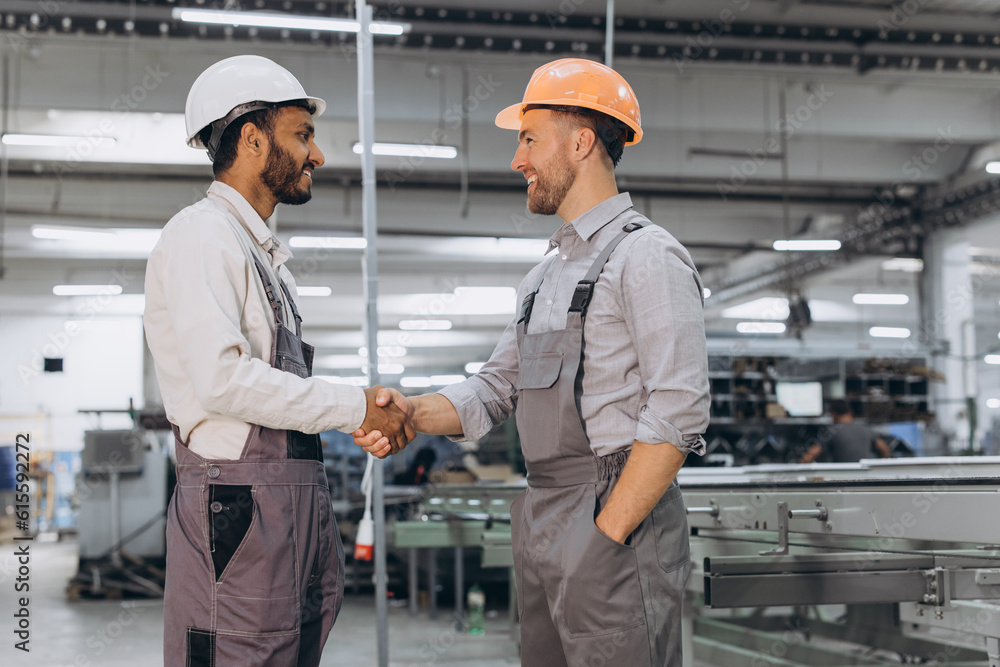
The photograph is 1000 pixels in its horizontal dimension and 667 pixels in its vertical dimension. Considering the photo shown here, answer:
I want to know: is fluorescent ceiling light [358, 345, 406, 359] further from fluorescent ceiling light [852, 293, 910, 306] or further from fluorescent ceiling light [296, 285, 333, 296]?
fluorescent ceiling light [852, 293, 910, 306]

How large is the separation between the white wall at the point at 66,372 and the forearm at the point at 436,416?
45.5ft

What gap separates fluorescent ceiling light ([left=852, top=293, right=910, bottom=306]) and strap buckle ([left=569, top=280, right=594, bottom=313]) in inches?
658

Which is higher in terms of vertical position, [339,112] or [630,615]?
[339,112]

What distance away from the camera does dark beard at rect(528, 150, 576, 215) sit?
71.6 inches

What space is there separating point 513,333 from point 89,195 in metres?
11.5

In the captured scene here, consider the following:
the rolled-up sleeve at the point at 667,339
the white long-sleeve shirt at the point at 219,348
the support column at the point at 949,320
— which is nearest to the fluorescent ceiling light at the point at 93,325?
the support column at the point at 949,320

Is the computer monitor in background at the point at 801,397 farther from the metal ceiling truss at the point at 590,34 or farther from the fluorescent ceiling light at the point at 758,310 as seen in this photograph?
the metal ceiling truss at the point at 590,34

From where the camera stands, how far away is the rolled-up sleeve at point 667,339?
4.88ft

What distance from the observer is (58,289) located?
45.2 ft

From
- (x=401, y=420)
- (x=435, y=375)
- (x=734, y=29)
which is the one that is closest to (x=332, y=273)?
(x=435, y=375)

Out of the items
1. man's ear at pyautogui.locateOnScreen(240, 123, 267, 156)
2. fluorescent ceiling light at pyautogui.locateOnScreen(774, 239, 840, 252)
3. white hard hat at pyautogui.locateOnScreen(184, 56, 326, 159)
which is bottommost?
man's ear at pyautogui.locateOnScreen(240, 123, 267, 156)

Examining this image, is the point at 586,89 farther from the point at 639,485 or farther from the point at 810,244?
the point at 810,244

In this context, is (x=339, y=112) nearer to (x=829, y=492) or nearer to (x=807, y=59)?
(x=807, y=59)

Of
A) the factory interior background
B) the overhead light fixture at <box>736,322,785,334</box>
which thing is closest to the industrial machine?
the factory interior background
